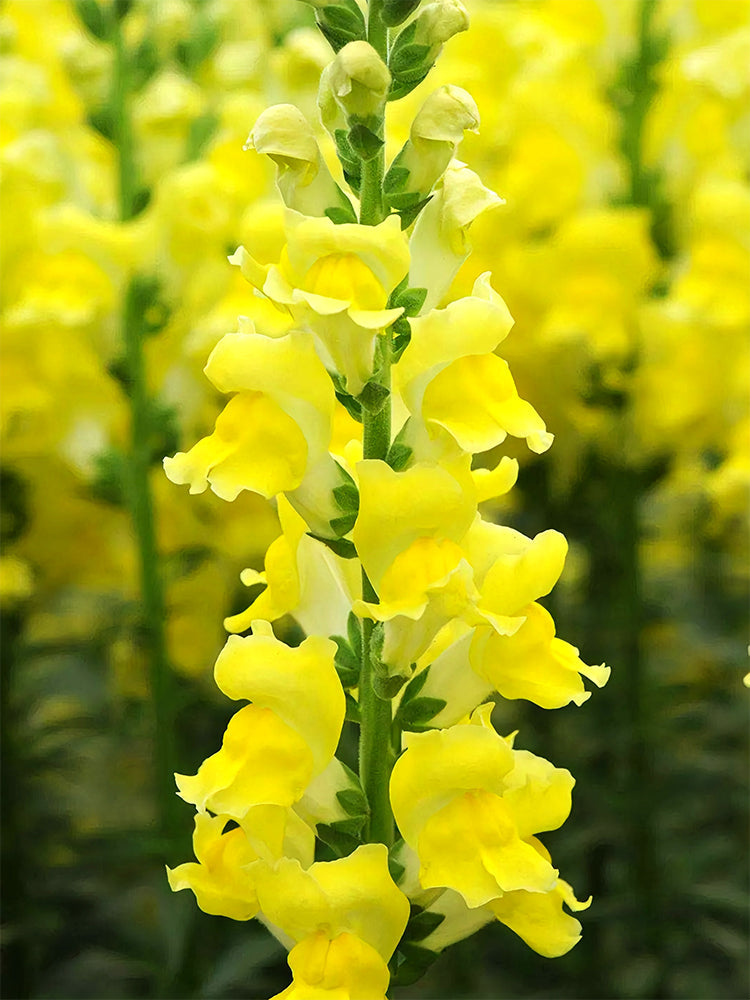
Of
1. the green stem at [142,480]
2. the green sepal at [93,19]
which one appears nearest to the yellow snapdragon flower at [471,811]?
the green stem at [142,480]

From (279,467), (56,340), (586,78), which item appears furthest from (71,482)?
(279,467)

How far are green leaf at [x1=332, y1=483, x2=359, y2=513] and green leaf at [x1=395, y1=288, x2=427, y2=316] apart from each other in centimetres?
11

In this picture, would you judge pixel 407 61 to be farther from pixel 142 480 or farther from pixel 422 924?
pixel 142 480

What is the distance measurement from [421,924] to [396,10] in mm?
539

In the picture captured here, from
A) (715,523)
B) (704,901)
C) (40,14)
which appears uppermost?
(40,14)

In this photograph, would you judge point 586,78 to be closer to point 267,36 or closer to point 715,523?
point 267,36

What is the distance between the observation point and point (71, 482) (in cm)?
173

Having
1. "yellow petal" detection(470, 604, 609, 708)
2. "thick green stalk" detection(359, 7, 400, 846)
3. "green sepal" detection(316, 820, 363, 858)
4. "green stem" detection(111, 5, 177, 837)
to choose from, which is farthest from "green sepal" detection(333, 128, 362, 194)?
"green stem" detection(111, 5, 177, 837)

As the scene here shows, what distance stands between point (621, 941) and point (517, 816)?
106 cm

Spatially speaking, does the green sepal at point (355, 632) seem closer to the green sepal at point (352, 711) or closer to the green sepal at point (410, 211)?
the green sepal at point (352, 711)

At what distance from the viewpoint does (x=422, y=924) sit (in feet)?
2.70

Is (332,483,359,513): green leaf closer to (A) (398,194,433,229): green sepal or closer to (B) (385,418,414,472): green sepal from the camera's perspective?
(B) (385,418,414,472): green sepal

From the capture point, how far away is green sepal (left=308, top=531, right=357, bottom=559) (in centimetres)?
78

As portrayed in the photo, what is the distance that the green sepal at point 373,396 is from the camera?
740mm
